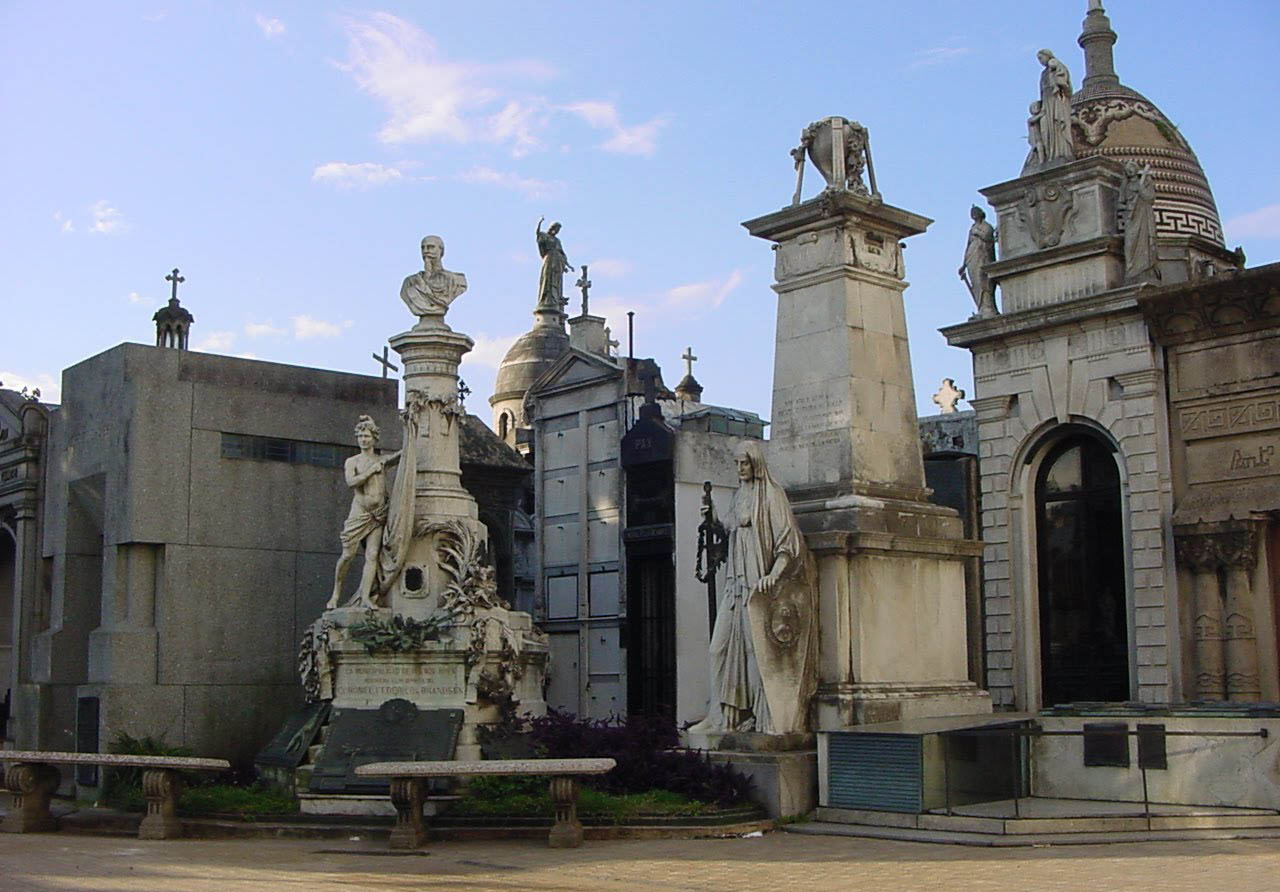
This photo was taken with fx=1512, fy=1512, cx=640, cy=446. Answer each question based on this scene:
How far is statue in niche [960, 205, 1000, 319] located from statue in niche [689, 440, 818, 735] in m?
8.27

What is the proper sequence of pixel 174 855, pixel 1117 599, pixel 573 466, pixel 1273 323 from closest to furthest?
pixel 174 855, pixel 1273 323, pixel 1117 599, pixel 573 466

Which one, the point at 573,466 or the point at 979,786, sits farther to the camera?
the point at 573,466

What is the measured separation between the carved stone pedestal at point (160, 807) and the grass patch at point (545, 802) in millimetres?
2702

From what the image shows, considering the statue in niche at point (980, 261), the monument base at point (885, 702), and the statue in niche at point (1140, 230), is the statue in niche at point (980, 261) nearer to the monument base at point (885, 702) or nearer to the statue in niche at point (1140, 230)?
the statue in niche at point (1140, 230)

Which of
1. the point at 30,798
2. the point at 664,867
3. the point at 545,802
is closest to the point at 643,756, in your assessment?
the point at 545,802

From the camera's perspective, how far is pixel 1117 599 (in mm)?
19094

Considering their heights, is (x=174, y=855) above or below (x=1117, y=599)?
below

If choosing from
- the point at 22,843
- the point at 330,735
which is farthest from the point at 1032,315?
the point at 22,843

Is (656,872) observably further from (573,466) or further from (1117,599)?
(573,466)

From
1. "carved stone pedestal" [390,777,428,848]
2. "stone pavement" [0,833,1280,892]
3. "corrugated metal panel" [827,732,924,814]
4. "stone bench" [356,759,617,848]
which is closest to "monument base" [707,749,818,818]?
"corrugated metal panel" [827,732,924,814]

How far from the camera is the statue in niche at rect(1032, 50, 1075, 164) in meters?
20.5

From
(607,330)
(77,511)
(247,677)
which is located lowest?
(247,677)

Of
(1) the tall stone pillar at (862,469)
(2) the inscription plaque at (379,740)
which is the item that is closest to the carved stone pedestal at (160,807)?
(2) the inscription plaque at (379,740)

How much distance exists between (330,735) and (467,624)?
1.76 metres
